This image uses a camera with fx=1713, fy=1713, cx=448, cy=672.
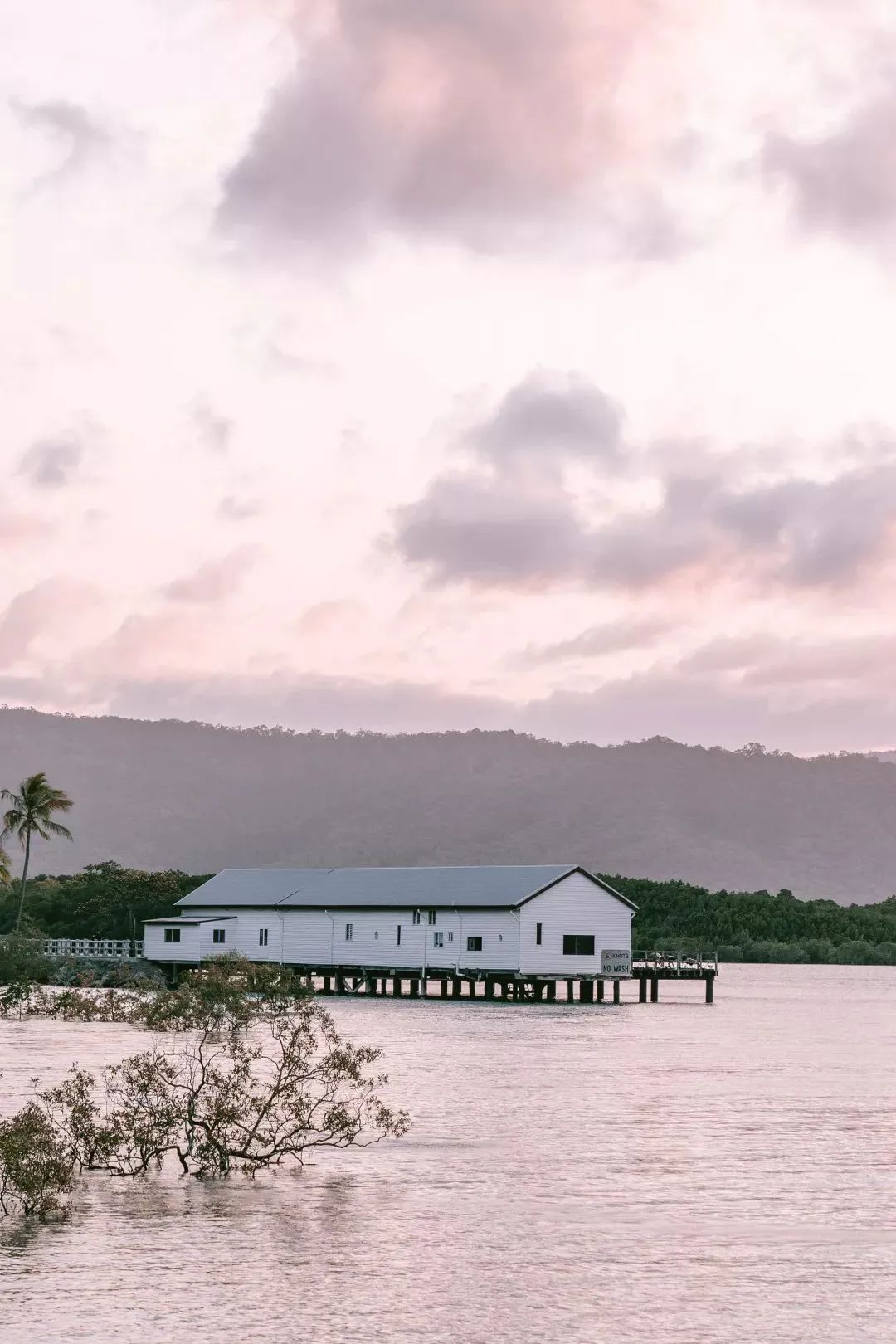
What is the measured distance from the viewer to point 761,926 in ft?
597

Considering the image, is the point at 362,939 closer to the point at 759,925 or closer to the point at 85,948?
the point at 85,948

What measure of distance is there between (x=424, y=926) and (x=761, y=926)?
345 ft

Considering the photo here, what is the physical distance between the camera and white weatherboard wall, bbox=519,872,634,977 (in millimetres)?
81125

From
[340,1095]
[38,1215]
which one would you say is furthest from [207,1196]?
[340,1095]

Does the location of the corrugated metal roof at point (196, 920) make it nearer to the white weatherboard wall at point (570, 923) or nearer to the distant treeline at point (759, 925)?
the white weatherboard wall at point (570, 923)

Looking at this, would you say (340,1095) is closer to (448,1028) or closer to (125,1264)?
(125,1264)

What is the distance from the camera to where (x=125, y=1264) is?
851 inches

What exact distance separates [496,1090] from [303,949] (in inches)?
1803

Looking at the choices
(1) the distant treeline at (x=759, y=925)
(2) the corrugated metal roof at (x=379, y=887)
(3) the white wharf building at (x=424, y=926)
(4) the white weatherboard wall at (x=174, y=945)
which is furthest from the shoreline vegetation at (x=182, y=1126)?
(1) the distant treeline at (x=759, y=925)

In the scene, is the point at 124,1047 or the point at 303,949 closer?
the point at 124,1047

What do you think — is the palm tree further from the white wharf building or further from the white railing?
the white wharf building

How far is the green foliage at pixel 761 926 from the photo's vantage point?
585 feet

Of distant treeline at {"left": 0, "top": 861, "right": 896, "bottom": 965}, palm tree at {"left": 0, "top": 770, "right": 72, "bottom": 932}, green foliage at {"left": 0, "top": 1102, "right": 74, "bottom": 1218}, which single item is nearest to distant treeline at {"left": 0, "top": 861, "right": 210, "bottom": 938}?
palm tree at {"left": 0, "top": 770, "right": 72, "bottom": 932}

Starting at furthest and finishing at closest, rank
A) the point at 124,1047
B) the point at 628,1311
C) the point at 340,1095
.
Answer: the point at 124,1047 → the point at 340,1095 → the point at 628,1311
